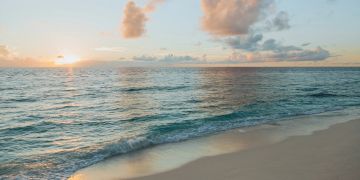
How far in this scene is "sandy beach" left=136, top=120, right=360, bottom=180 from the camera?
8484mm

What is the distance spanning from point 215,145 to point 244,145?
1.19 m

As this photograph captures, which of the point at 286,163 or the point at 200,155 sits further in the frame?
the point at 200,155

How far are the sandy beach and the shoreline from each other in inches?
1.2

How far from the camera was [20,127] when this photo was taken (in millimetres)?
16469

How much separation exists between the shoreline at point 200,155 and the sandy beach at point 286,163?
0.10 feet

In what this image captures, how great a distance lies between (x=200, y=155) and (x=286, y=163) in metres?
3.06

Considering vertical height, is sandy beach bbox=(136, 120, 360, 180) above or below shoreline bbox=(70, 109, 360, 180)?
above

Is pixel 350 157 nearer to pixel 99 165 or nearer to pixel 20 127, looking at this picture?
pixel 99 165

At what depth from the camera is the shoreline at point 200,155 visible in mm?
9352

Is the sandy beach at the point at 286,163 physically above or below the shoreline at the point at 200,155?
above

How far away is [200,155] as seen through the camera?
1123cm

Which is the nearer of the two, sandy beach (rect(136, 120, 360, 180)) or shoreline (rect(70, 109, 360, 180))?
sandy beach (rect(136, 120, 360, 180))

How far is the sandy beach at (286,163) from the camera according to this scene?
27.8ft

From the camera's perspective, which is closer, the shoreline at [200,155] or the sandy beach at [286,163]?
the sandy beach at [286,163]
